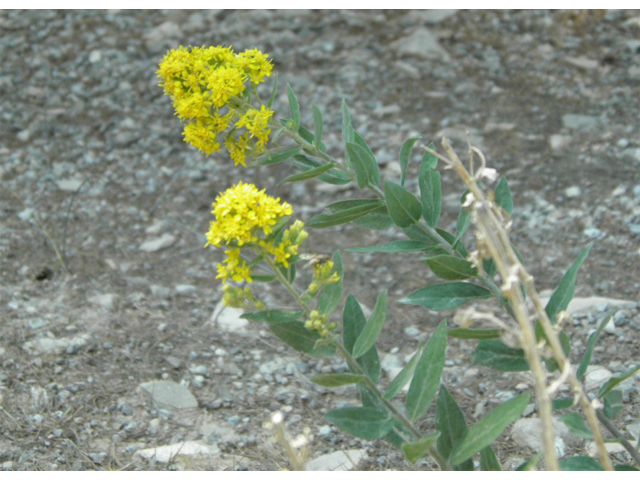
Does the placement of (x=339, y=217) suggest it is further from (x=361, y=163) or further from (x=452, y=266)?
(x=452, y=266)

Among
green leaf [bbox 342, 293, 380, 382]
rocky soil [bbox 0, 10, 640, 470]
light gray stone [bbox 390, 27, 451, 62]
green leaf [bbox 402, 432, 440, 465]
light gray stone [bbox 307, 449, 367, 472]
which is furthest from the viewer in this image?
light gray stone [bbox 390, 27, 451, 62]

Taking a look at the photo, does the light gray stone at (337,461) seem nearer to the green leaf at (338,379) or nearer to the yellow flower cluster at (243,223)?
the green leaf at (338,379)

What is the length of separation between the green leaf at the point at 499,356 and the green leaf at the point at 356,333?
7.0 inches

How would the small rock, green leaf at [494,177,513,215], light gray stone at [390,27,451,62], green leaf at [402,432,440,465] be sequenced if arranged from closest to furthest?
green leaf at [402,432,440,465] → green leaf at [494,177,513,215] → the small rock → light gray stone at [390,27,451,62]

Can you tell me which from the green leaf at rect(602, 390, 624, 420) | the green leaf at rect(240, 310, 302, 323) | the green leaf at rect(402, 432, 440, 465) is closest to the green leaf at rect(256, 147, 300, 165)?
the green leaf at rect(240, 310, 302, 323)

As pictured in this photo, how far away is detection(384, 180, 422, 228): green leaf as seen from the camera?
1290 mm

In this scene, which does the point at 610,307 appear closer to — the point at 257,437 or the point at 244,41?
the point at 257,437

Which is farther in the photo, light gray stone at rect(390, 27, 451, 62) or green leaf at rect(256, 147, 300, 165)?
light gray stone at rect(390, 27, 451, 62)

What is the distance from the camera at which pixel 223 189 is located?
9.50 feet

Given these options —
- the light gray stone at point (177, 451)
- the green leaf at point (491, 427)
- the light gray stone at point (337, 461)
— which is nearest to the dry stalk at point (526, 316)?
the green leaf at point (491, 427)

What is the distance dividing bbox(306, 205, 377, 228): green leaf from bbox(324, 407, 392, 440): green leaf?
369 mm

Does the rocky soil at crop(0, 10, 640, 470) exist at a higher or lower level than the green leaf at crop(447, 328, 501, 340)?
lower

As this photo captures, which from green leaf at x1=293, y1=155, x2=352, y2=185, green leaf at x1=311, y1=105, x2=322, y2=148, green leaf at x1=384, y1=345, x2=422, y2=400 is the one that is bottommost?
green leaf at x1=384, y1=345, x2=422, y2=400

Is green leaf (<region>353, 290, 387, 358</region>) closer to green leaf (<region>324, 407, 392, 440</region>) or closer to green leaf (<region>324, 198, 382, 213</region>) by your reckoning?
green leaf (<region>324, 407, 392, 440</region>)
